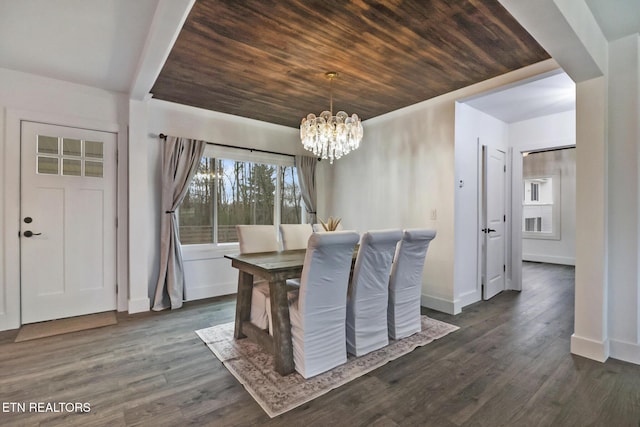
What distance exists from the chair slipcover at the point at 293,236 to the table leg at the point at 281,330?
116 centimetres

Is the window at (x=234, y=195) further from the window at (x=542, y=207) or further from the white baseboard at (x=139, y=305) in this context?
the window at (x=542, y=207)

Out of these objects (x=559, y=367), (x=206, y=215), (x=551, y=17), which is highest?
(x=551, y=17)

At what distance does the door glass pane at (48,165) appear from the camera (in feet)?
10.2

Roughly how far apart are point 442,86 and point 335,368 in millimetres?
2988

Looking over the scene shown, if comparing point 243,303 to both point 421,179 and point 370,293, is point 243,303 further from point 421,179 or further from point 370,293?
point 421,179

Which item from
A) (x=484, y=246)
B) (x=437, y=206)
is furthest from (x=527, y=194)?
(x=437, y=206)

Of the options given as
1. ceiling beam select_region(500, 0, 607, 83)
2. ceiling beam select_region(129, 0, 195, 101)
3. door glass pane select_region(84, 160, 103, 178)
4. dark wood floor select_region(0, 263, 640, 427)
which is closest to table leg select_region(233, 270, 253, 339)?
dark wood floor select_region(0, 263, 640, 427)

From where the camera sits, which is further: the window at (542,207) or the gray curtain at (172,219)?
the window at (542,207)

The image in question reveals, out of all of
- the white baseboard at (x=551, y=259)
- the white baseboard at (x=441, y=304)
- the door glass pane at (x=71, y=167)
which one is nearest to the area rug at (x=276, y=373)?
the white baseboard at (x=441, y=304)

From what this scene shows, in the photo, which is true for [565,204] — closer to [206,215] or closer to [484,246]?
[484,246]

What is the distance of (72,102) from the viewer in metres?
3.25

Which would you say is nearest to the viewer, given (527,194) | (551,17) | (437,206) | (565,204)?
(551,17)

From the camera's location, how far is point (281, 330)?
2166 mm

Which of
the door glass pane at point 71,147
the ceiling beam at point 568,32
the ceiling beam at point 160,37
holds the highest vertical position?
the ceiling beam at point 160,37
